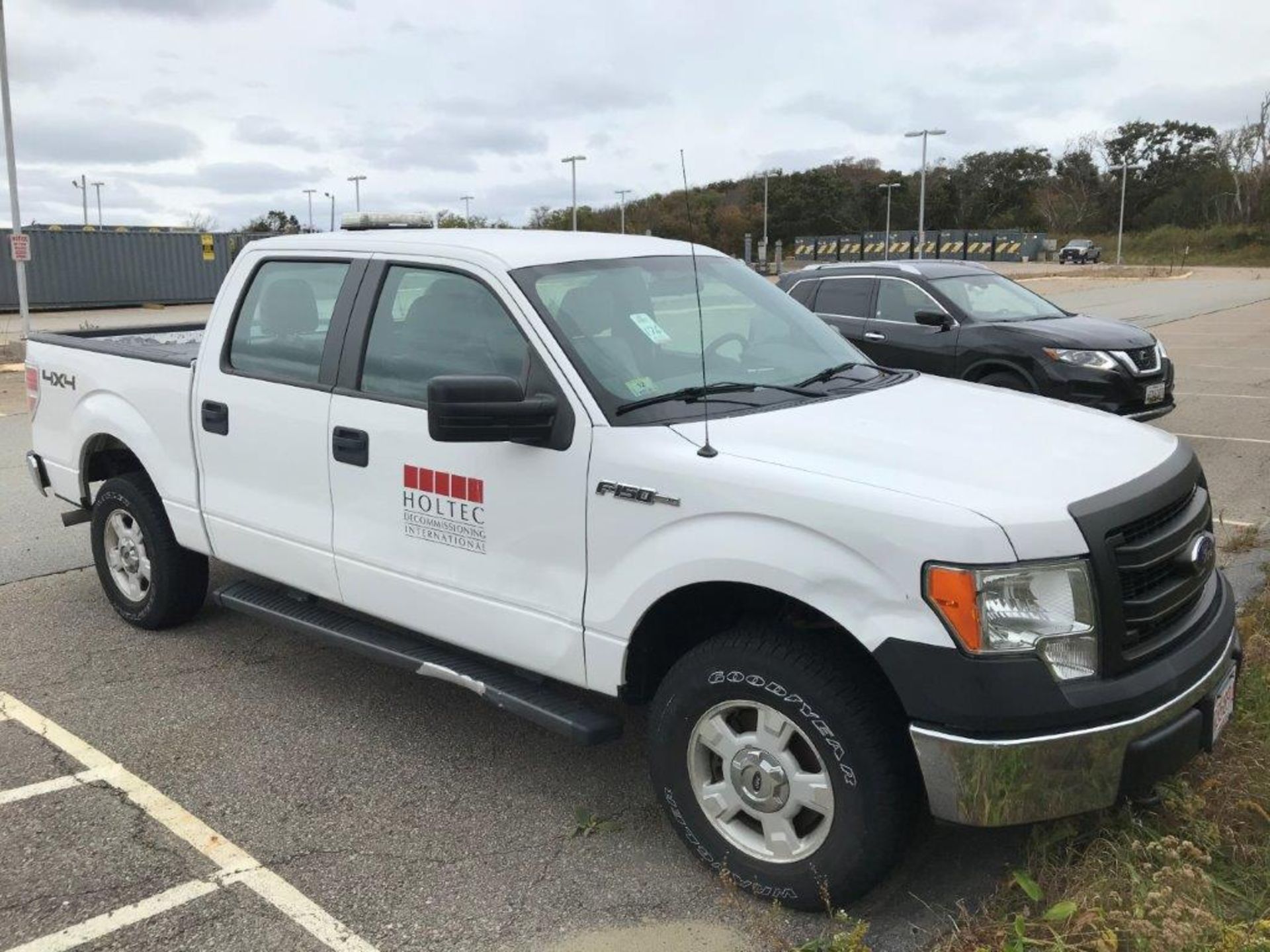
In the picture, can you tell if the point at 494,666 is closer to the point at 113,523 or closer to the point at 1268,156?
→ the point at 113,523

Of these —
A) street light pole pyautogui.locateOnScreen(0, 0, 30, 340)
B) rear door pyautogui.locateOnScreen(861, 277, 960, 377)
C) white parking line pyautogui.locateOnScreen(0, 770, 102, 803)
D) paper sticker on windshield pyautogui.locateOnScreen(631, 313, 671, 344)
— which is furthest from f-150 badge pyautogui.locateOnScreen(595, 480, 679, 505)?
street light pole pyautogui.locateOnScreen(0, 0, 30, 340)

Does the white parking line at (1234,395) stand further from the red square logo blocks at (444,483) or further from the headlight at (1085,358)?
the red square logo blocks at (444,483)

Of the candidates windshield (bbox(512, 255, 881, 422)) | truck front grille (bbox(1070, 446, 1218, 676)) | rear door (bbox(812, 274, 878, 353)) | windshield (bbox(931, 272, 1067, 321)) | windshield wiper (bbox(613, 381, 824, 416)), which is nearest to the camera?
truck front grille (bbox(1070, 446, 1218, 676))

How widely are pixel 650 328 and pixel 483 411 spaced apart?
80 centimetres

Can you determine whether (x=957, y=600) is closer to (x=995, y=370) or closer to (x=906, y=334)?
(x=995, y=370)

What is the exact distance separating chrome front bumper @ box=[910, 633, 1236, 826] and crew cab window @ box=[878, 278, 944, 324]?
7.81 meters

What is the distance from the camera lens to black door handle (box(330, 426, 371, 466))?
388cm

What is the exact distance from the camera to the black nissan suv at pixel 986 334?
930 centimetres

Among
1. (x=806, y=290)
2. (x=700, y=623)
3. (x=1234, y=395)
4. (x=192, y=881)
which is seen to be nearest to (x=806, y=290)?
(x=806, y=290)

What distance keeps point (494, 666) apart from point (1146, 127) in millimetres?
118033

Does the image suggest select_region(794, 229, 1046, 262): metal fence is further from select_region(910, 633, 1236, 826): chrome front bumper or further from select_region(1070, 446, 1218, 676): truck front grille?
select_region(910, 633, 1236, 826): chrome front bumper

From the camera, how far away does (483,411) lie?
313cm

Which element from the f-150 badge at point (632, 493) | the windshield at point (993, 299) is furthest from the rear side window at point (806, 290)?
the f-150 badge at point (632, 493)

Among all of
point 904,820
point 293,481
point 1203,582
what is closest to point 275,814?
point 293,481
